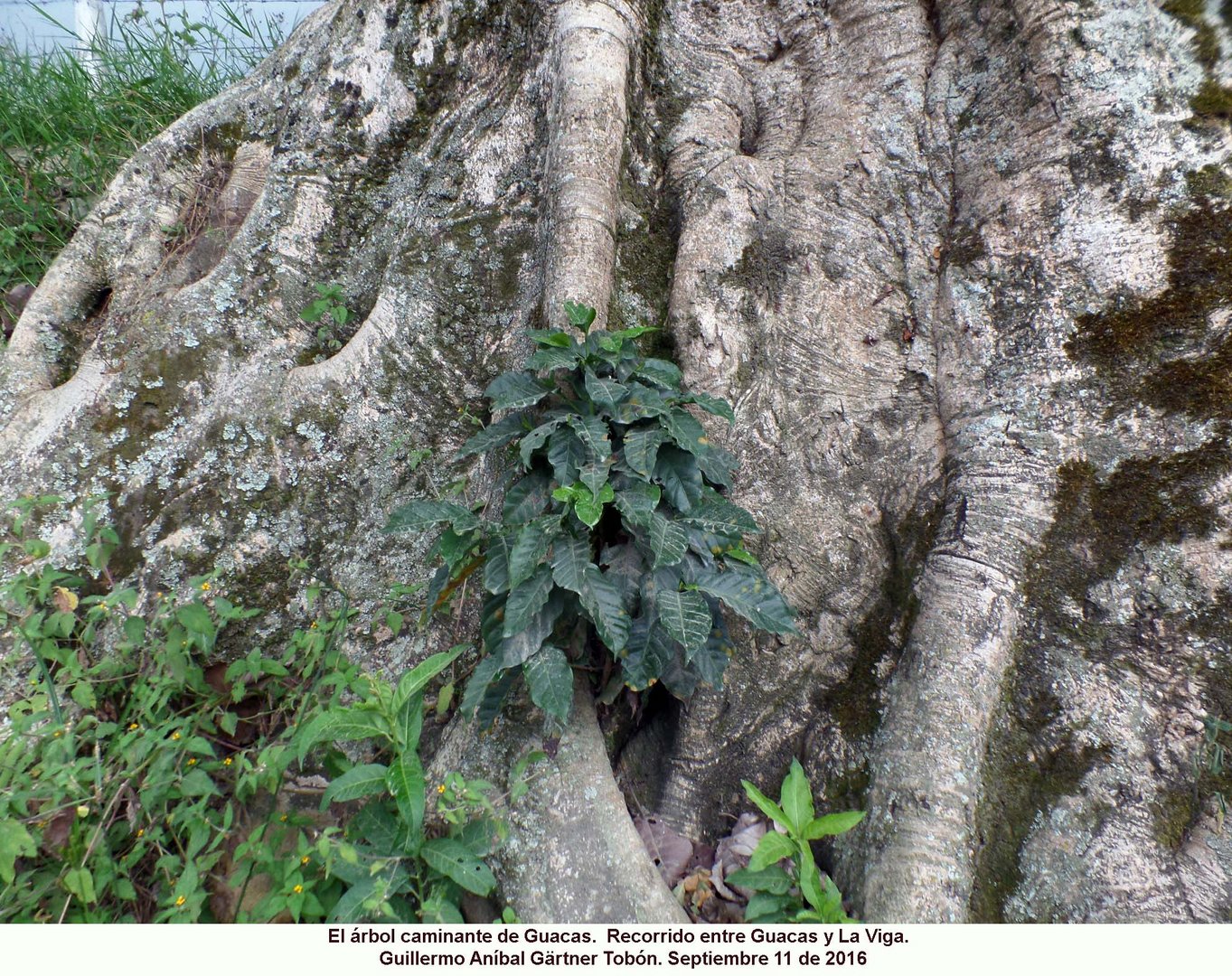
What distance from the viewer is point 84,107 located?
3854mm

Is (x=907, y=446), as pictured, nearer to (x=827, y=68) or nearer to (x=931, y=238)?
(x=931, y=238)

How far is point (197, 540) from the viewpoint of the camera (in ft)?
7.36

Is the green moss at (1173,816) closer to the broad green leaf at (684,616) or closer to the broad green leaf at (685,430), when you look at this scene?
the broad green leaf at (684,616)

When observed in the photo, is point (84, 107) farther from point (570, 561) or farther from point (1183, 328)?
point (1183, 328)

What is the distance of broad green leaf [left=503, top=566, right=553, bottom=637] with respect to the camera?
1616 mm

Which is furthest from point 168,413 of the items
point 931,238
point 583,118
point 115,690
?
point 931,238

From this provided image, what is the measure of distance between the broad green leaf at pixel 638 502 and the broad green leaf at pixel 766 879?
0.79 m

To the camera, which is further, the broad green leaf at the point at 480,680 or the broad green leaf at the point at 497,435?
the broad green leaf at the point at 497,435

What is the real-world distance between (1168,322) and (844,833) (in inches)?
57.5

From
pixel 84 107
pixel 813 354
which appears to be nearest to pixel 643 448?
pixel 813 354

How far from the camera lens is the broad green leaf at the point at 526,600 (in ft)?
5.30

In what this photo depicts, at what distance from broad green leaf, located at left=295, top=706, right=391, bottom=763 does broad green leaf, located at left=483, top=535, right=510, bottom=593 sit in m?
0.36

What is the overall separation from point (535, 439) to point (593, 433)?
0.14 metres

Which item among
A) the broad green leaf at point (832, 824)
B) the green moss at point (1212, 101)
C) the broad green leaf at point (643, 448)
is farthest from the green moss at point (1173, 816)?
the green moss at point (1212, 101)
